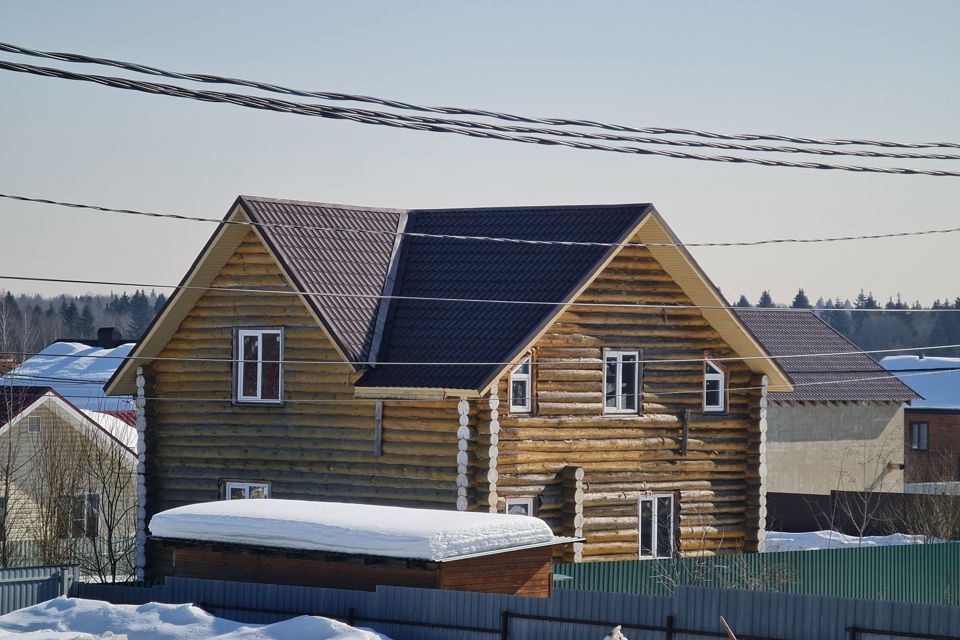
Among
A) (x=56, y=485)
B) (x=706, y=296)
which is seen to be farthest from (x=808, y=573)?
(x=56, y=485)

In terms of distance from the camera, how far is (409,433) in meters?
25.3

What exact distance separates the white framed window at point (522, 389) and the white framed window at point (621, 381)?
1739 mm

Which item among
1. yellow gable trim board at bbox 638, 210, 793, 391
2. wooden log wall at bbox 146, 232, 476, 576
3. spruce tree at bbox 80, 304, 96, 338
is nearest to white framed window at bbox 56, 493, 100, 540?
wooden log wall at bbox 146, 232, 476, 576

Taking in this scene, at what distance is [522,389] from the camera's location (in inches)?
1009

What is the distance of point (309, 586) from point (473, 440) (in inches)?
219

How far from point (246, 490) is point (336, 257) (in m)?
4.84

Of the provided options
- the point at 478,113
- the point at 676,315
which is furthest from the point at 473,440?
the point at 478,113

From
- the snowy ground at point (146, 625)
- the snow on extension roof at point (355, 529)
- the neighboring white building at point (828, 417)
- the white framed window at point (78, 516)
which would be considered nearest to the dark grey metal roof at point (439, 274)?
the snow on extension roof at point (355, 529)

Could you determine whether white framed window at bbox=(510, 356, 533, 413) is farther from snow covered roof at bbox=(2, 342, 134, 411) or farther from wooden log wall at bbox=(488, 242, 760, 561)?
snow covered roof at bbox=(2, 342, 134, 411)

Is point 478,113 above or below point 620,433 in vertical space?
above

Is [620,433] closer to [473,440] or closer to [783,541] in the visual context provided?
[473,440]

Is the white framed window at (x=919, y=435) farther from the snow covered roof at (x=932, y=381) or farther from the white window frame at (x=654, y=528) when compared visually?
the white window frame at (x=654, y=528)

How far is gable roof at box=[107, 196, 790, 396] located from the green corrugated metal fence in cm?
370

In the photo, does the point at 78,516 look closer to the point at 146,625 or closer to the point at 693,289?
the point at 693,289
